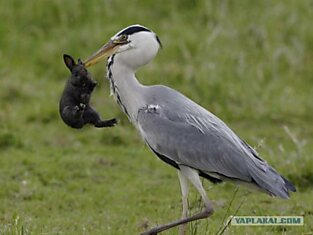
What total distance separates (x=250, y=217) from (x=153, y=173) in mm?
1844

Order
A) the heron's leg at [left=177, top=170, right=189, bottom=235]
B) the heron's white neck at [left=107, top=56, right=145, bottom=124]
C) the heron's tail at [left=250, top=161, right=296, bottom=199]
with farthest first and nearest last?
the heron's white neck at [left=107, top=56, right=145, bottom=124], the heron's leg at [left=177, top=170, right=189, bottom=235], the heron's tail at [left=250, top=161, right=296, bottom=199]

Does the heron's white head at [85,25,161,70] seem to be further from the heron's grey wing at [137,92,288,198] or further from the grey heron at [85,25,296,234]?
the heron's grey wing at [137,92,288,198]

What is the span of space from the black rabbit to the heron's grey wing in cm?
36

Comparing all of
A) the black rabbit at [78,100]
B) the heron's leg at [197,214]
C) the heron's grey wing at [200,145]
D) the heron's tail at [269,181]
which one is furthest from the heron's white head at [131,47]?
the heron's tail at [269,181]

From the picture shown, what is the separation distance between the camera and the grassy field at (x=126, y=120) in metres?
7.39

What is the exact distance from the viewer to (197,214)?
5.72 m

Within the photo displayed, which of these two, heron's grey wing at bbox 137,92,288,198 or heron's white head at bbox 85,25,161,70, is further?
heron's white head at bbox 85,25,161,70

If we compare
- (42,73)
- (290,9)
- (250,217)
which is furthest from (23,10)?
(250,217)

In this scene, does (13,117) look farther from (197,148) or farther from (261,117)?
(197,148)

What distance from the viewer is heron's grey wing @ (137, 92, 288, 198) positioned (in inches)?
224

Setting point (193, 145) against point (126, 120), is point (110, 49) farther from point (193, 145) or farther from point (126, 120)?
point (126, 120)

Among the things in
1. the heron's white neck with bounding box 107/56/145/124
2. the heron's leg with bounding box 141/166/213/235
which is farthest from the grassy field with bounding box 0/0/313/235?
the heron's white neck with bounding box 107/56/145/124

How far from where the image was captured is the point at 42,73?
11.0 m

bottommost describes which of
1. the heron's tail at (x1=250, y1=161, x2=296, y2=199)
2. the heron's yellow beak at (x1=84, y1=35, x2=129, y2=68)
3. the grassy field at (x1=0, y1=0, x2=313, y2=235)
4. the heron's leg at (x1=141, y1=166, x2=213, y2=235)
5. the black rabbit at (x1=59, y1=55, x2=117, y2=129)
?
the heron's leg at (x1=141, y1=166, x2=213, y2=235)
